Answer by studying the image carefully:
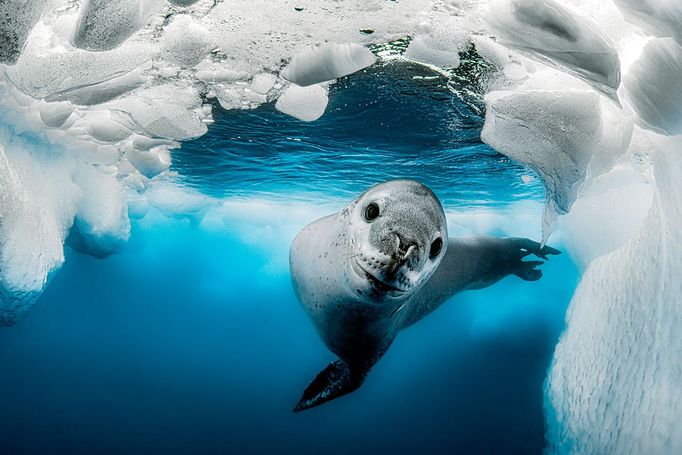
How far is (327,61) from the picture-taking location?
3707 mm

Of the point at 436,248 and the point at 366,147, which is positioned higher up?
the point at 436,248

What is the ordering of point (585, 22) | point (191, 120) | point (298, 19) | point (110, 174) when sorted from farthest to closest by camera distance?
point (110, 174) < point (191, 120) < point (298, 19) < point (585, 22)

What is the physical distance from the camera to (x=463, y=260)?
557 centimetres

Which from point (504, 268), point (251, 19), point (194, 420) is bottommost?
point (194, 420)

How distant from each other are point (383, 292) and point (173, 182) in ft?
36.9

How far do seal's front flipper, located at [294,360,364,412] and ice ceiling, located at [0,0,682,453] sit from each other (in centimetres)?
260

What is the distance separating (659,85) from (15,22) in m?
3.64

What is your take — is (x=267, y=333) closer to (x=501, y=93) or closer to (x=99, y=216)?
(x=99, y=216)

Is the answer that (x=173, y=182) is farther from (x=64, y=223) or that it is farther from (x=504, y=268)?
(x=504, y=268)

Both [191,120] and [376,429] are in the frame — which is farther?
[376,429]

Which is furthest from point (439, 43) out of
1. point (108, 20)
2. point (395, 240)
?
point (108, 20)

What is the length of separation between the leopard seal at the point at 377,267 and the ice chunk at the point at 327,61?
1316 mm

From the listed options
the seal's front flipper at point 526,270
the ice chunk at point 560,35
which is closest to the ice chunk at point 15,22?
the ice chunk at point 560,35

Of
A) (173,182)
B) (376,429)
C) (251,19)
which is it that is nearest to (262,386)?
(376,429)
